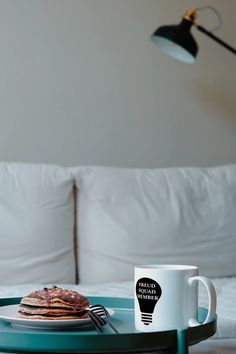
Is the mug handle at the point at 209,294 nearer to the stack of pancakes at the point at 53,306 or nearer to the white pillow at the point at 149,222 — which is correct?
the stack of pancakes at the point at 53,306

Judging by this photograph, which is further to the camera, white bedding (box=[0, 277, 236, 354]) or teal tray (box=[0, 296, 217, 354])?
white bedding (box=[0, 277, 236, 354])

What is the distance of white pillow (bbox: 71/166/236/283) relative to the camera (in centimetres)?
226

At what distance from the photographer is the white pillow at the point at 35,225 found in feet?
7.09

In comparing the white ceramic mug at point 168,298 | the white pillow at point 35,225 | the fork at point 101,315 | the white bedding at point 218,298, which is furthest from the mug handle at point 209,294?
the white pillow at point 35,225

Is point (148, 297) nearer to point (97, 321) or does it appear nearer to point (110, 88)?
point (97, 321)

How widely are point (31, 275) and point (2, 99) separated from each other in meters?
0.73

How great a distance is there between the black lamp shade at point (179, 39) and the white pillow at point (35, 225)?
0.62m

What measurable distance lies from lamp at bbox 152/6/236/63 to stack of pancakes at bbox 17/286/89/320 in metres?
1.50

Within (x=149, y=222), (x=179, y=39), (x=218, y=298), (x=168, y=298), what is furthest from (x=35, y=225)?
(x=168, y=298)

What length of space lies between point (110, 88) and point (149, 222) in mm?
Answer: 643

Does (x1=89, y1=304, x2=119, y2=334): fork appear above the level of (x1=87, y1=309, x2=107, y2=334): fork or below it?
below

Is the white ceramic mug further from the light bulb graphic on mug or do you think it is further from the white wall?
the white wall

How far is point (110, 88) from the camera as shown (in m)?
2.66

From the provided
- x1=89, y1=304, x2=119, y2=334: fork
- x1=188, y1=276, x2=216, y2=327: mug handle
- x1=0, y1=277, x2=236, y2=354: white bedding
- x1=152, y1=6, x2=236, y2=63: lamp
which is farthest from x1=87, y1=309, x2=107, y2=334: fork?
x1=152, y1=6, x2=236, y2=63: lamp
